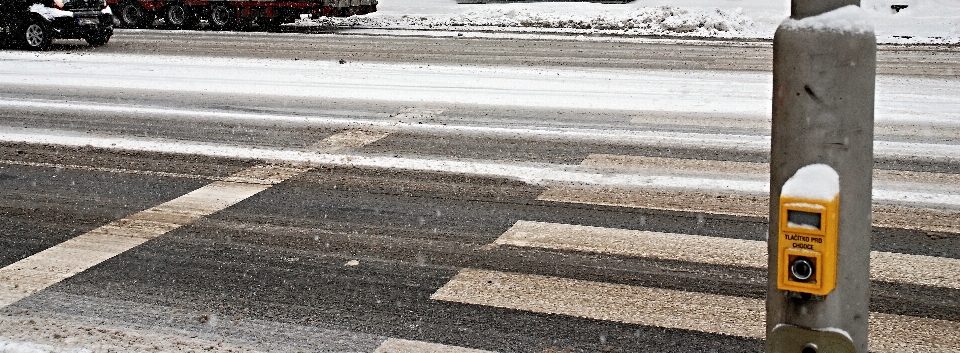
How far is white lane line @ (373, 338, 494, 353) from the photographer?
445cm

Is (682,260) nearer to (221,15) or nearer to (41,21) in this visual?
(41,21)

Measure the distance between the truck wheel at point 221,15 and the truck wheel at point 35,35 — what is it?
544 cm

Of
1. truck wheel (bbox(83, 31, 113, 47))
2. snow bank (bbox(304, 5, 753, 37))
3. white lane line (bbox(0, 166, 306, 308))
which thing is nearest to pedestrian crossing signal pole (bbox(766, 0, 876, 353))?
white lane line (bbox(0, 166, 306, 308))

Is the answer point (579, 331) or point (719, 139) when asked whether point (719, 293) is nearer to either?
point (579, 331)

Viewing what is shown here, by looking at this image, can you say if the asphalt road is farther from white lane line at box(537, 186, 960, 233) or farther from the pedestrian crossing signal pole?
the pedestrian crossing signal pole

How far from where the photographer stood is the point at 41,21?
17.2 m

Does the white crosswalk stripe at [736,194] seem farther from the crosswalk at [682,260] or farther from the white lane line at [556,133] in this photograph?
the white lane line at [556,133]

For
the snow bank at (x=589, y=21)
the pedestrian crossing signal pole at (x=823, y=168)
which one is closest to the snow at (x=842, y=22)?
the pedestrian crossing signal pole at (x=823, y=168)

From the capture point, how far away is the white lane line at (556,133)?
861 cm

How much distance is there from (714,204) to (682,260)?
4.29 ft

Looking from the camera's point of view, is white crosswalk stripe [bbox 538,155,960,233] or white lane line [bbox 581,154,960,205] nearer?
white crosswalk stripe [bbox 538,155,960,233]

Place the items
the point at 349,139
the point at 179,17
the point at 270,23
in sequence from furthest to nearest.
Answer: the point at 270,23
the point at 179,17
the point at 349,139

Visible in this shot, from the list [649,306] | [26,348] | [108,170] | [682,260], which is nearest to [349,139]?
[108,170]

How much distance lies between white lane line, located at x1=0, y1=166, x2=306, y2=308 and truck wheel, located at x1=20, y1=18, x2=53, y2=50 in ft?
36.0
